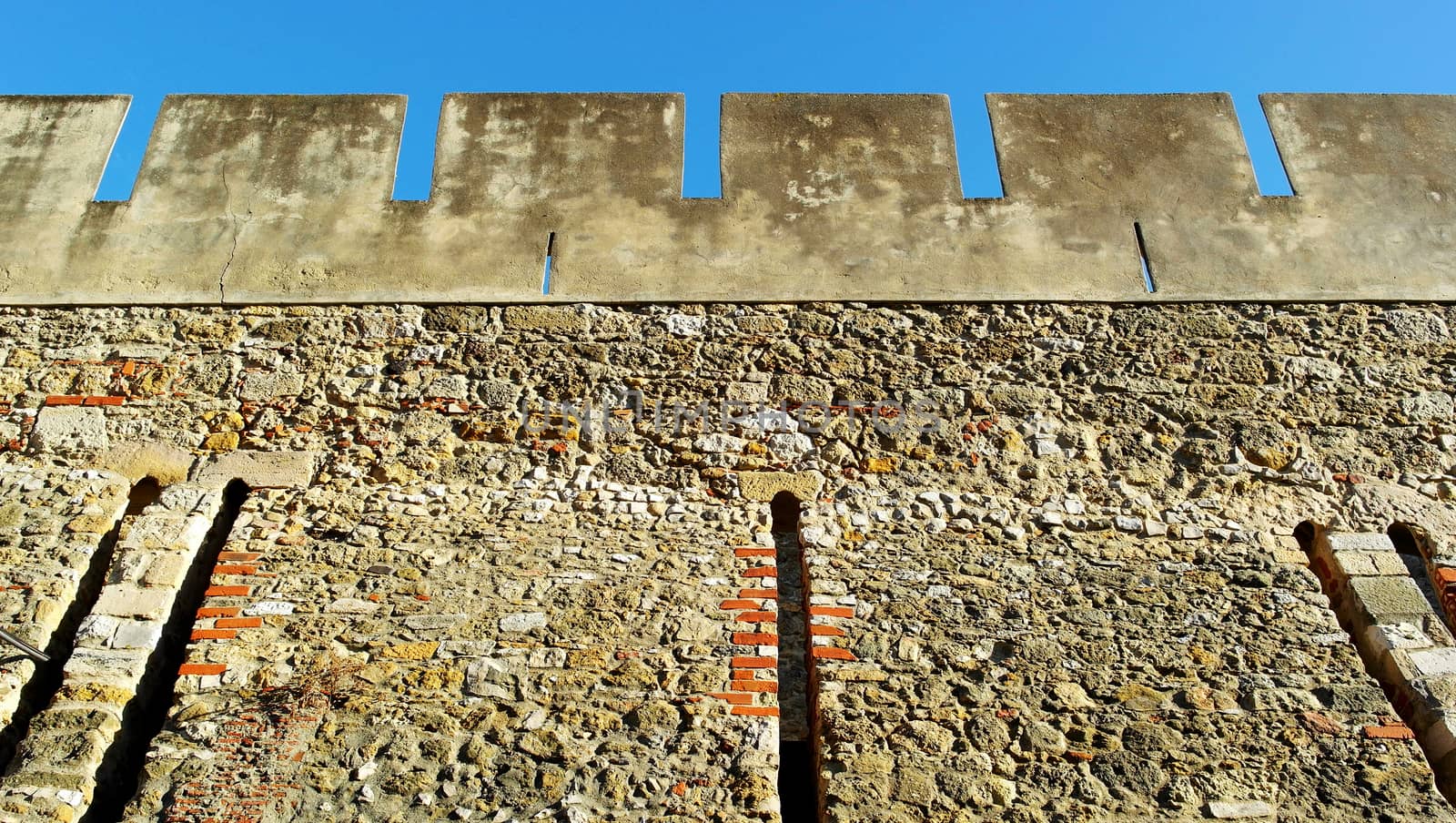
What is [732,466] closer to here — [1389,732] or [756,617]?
[756,617]

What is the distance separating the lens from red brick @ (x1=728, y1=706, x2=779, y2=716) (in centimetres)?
396

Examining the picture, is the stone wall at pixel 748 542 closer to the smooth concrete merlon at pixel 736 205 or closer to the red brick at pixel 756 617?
the red brick at pixel 756 617

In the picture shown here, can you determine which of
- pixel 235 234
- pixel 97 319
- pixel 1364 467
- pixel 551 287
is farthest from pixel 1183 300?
pixel 97 319

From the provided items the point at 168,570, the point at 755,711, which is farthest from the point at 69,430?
the point at 755,711

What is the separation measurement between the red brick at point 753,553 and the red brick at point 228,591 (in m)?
1.71

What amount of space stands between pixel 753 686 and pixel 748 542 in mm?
635

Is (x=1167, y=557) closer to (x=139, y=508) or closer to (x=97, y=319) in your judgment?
(x=139, y=508)

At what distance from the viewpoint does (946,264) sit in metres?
5.38

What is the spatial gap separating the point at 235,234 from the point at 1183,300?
412 centimetres

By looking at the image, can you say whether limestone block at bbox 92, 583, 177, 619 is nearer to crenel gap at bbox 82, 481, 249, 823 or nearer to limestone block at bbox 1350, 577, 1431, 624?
crenel gap at bbox 82, 481, 249, 823

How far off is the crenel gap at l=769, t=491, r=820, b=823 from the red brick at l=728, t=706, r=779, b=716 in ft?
0.33

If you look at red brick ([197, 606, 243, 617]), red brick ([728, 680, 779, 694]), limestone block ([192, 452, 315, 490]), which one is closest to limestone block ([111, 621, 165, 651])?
red brick ([197, 606, 243, 617])

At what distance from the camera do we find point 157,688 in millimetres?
4152

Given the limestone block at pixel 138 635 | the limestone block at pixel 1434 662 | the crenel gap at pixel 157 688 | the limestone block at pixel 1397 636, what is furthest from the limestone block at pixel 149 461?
the limestone block at pixel 1434 662
